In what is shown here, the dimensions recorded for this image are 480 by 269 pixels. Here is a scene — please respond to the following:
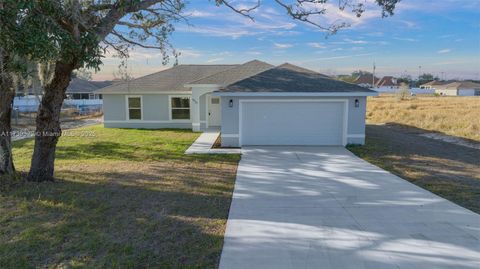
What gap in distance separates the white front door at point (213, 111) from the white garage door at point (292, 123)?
613 cm

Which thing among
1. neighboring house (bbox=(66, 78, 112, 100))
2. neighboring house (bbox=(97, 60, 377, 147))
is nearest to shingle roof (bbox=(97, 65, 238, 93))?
neighboring house (bbox=(97, 60, 377, 147))

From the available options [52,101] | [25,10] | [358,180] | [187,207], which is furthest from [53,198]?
[358,180]

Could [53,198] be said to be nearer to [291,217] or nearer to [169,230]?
[169,230]

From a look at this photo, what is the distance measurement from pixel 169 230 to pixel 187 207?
1132 millimetres

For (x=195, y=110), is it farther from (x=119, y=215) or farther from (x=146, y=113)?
(x=119, y=215)

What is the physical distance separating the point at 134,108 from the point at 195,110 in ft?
14.4

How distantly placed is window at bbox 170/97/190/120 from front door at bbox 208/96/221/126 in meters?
1.61

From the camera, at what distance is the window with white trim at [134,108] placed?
2084cm

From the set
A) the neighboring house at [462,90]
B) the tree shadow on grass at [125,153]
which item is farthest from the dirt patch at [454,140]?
the neighboring house at [462,90]

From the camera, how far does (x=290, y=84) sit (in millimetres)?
14289

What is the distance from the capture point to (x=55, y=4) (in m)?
5.71

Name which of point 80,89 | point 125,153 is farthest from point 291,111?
point 80,89

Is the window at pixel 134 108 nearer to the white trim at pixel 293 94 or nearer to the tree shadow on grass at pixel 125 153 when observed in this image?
the tree shadow on grass at pixel 125 153

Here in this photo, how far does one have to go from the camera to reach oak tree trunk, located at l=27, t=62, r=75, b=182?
24.6ft
